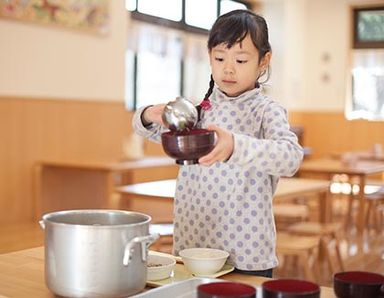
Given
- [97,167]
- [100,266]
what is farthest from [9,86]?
[100,266]

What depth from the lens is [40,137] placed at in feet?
16.3

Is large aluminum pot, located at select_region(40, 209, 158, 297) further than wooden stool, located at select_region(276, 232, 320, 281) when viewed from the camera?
No

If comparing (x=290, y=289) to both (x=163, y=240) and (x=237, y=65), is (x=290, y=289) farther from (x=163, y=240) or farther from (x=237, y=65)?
(x=163, y=240)

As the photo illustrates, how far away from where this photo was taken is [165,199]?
350 cm

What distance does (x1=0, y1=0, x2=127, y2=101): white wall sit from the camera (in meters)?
4.62

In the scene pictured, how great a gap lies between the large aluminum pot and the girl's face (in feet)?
1.44

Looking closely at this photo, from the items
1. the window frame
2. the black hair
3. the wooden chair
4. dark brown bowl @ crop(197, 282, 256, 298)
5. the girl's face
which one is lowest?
the wooden chair

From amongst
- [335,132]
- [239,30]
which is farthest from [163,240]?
[335,132]

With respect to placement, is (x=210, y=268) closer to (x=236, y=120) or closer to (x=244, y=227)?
(x=244, y=227)

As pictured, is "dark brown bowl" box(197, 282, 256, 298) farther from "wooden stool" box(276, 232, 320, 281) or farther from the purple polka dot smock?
"wooden stool" box(276, 232, 320, 281)

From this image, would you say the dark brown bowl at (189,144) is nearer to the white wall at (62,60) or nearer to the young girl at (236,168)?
the young girl at (236,168)

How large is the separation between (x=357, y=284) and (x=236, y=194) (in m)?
0.37

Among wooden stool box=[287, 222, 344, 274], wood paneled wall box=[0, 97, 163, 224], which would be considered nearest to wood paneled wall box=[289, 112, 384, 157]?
wood paneled wall box=[0, 97, 163, 224]

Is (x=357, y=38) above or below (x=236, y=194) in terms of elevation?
above
